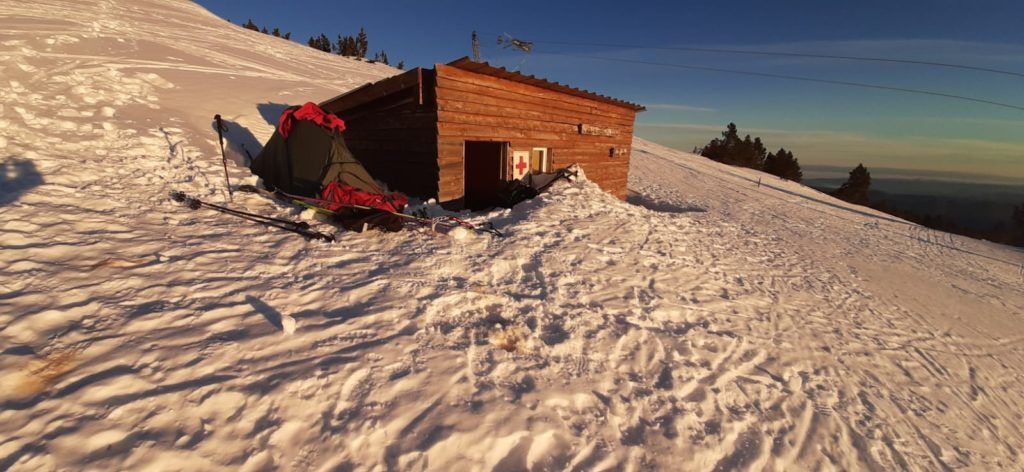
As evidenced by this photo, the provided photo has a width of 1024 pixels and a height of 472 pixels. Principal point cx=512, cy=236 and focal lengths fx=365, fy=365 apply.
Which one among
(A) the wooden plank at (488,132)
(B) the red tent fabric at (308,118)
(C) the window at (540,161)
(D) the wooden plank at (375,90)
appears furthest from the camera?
(C) the window at (540,161)

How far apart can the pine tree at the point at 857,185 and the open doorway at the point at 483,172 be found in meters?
58.4

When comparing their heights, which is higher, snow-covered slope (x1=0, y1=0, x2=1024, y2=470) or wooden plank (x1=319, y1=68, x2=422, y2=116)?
wooden plank (x1=319, y1=68, x2=422, y2=116)

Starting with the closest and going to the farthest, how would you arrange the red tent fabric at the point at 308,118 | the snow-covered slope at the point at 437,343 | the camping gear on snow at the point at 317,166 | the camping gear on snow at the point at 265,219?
the snow-covered slope at the point at 437,343, the camping gear on snow at the point at 265,219, the camping gear on snow at the point at 317,166, the red tent fabric at the point at 308,118

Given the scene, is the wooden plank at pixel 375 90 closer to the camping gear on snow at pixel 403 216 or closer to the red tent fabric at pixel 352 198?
the red tent fabric at pixel 352 198

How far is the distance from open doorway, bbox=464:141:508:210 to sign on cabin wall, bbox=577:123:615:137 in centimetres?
385

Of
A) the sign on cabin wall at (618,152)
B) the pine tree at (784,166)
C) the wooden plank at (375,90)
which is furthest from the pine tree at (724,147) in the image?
the wooden plank at (375,90)

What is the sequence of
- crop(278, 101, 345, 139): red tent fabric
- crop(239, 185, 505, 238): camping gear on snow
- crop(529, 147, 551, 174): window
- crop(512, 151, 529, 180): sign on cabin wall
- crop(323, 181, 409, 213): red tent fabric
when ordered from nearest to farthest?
crop(239, 185, 505, 238): camping gear on snow → crop(323, 181, 409, 213): red tent fabric → crop(278, 101, 345, 139): red tent fabric → crop(512, 151, 529, 180): sign on cabin wall → crop(529, 147, 551, 174): window

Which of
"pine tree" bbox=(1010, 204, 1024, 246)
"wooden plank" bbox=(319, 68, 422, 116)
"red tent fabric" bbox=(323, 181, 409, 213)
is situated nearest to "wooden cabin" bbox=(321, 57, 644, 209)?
"wooden plank" bbox=(319, 68, 422, 116)

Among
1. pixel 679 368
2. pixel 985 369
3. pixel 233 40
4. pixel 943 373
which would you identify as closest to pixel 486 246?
pixel 679 368

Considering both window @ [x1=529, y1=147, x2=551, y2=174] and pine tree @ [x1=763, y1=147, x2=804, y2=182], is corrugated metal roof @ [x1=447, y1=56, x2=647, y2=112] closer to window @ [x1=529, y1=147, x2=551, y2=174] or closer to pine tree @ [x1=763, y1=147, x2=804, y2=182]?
window @ [x1=529, y1=147, x2=551, y2=174]

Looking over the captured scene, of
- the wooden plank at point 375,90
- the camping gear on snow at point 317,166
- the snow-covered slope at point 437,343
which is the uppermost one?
the wooden plank at point 375,90

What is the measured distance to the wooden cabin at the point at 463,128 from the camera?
8453mm

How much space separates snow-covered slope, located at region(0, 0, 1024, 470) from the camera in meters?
2.50

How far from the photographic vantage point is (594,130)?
1388 centimetres
